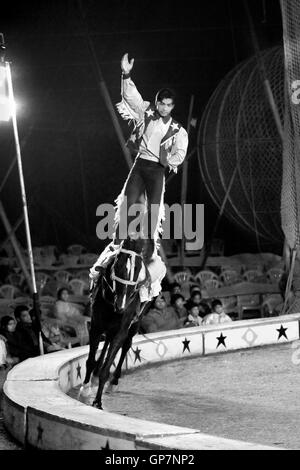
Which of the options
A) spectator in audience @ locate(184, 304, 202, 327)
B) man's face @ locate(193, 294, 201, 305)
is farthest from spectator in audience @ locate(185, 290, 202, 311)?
spectator in audience @ locate(184, 304, 202, 327)

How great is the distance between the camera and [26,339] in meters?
8.10

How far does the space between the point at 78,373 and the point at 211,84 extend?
30.3ft

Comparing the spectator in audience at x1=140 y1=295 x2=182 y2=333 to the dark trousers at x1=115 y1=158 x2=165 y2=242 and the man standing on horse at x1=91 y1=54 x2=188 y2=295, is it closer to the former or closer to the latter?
the man standing on horse at x1=91 y1=54 x2=188 y2=295

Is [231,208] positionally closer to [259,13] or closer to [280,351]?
[259,13]

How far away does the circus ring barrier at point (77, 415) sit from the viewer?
4.27m

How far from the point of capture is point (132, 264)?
5.95m

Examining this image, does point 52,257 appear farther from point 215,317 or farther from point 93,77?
point 215,317

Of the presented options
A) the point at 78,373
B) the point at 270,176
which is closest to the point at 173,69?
the point at 270,176

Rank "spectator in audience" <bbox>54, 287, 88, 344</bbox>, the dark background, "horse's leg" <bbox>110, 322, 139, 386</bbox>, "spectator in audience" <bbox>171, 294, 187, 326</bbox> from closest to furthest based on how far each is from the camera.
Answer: "horse's leg" <bbox>110, 322, 139, 386</bbox>
"spectator in audience" <bbox>54, 287, 88, 344</bbox>
"spectator in audience" <bbox>171, 294, 187, 326</bbox>
the dark background

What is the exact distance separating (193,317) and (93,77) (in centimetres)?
637

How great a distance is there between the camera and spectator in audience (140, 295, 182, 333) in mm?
9445

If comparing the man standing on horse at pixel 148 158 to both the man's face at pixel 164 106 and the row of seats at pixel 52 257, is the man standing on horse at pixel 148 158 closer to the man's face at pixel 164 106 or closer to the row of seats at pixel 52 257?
the man's face at pixel 164 106

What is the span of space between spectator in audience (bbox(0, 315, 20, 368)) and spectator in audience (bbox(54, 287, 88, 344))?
39.9 inches

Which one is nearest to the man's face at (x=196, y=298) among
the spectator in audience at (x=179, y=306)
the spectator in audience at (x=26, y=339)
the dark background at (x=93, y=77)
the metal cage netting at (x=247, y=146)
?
the spectator in audience at (x=179, y=306)
